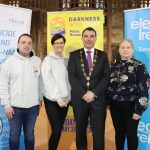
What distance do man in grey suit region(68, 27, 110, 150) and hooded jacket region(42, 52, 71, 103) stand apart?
0.11 meters

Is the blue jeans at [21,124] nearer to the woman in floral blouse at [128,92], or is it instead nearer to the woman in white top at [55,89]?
the woman in white top at [55,89]

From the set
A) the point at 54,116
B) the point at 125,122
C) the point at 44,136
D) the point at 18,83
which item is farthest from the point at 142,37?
the point at 44,136

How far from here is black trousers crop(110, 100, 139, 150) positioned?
2225 mm

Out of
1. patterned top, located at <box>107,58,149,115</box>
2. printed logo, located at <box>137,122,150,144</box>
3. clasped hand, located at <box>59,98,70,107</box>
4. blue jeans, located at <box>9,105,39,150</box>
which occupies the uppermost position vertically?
patterned top, located at <box>107,58,149,115</box>

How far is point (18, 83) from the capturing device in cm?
219

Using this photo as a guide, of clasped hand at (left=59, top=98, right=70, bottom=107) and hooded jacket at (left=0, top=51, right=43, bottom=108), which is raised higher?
hooded jacket at (left=0, top=51, right=43, bottom=108)

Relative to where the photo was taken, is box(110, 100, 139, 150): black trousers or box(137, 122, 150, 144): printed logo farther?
box(137, 122, 150, 144): printed logo

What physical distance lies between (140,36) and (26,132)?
159 centimetres

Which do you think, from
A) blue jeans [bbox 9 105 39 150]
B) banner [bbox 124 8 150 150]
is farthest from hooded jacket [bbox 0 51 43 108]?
banner [bbox 124 8 150 150]

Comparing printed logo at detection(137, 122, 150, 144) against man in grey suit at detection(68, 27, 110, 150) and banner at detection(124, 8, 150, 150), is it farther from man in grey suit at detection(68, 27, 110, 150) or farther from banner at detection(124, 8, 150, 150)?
man in grey suit at detection(68, 27, 110, 150)

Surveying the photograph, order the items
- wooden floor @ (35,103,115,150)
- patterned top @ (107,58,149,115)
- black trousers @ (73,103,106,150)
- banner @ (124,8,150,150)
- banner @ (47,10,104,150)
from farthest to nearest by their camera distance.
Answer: wooden floor @ (35,103,115,150) < banner @ (47,10,104,150) < banner @ (124,8,150,150) < black trousers @ (73,103,106,150) < patterned top @ (107,58,149,115)

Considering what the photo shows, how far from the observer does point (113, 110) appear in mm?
2305

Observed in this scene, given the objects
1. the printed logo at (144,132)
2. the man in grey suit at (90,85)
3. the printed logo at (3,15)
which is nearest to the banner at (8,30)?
the printed logo at (3,15)

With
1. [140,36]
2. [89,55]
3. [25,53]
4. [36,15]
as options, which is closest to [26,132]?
[25,53]
